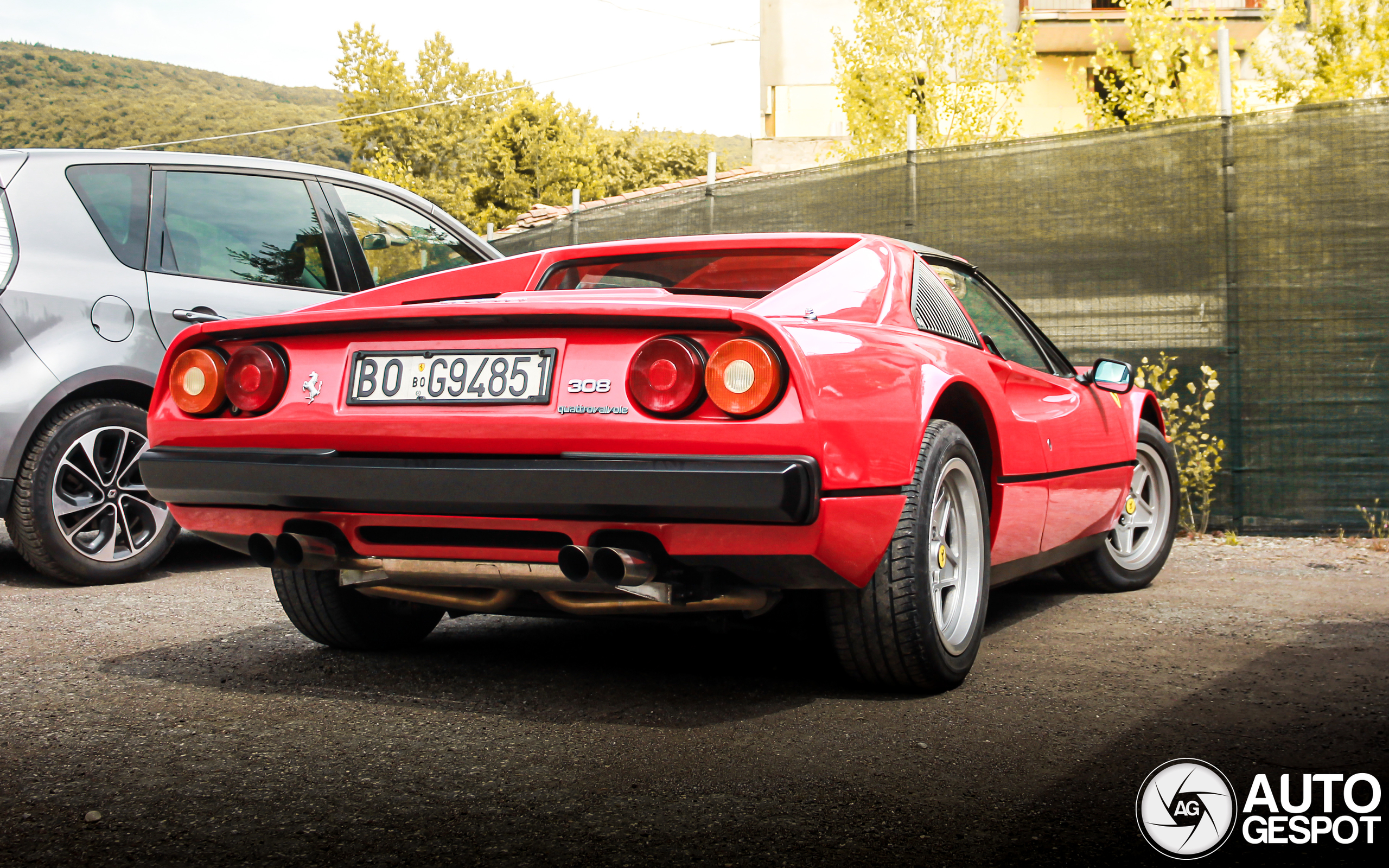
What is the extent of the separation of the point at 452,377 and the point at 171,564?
11.9 feet

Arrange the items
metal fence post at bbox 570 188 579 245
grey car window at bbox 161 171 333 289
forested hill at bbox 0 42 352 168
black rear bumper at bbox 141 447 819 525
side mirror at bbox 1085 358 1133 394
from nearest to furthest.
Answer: black rear bumper at bbox 141 447 819 525 < side mirror at bbox 1085 358 1133 394 < grey car window at bbox 161 171 333 289 < metal fence post at bbox 570 188 579 245 < forested hill at bbox 0 42 352 168

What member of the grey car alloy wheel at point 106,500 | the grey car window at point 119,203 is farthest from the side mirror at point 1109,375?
the grey car window at point 119,203

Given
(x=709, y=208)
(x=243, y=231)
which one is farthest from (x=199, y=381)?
(x=709, y=208)

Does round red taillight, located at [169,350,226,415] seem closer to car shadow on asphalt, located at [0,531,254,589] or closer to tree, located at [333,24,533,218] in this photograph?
car shadow on asphalt, located at [0,531,254,589]

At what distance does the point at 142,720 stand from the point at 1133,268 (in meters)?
5.61

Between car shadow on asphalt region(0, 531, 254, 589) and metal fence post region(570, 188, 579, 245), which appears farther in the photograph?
metal fence post region(570, 188, 579, 245)

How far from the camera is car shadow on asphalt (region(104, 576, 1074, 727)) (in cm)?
309

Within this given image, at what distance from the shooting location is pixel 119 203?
5.33 m

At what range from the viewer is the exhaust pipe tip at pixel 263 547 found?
3.07m

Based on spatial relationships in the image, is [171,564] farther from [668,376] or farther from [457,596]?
[668,376]

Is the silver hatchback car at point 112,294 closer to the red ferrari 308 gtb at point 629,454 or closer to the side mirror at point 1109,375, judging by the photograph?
the red ferrari 308 gtb at point 629,454

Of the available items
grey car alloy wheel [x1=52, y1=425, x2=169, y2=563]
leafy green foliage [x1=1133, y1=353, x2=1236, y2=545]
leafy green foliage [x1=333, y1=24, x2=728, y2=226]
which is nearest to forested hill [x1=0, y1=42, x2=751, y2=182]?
leafy green foliage [x1=333, y1=24, x2=728, y2=226]

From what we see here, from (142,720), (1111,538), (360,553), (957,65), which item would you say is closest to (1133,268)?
(1111,538)

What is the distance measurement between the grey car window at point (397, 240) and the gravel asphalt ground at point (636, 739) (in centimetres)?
229
